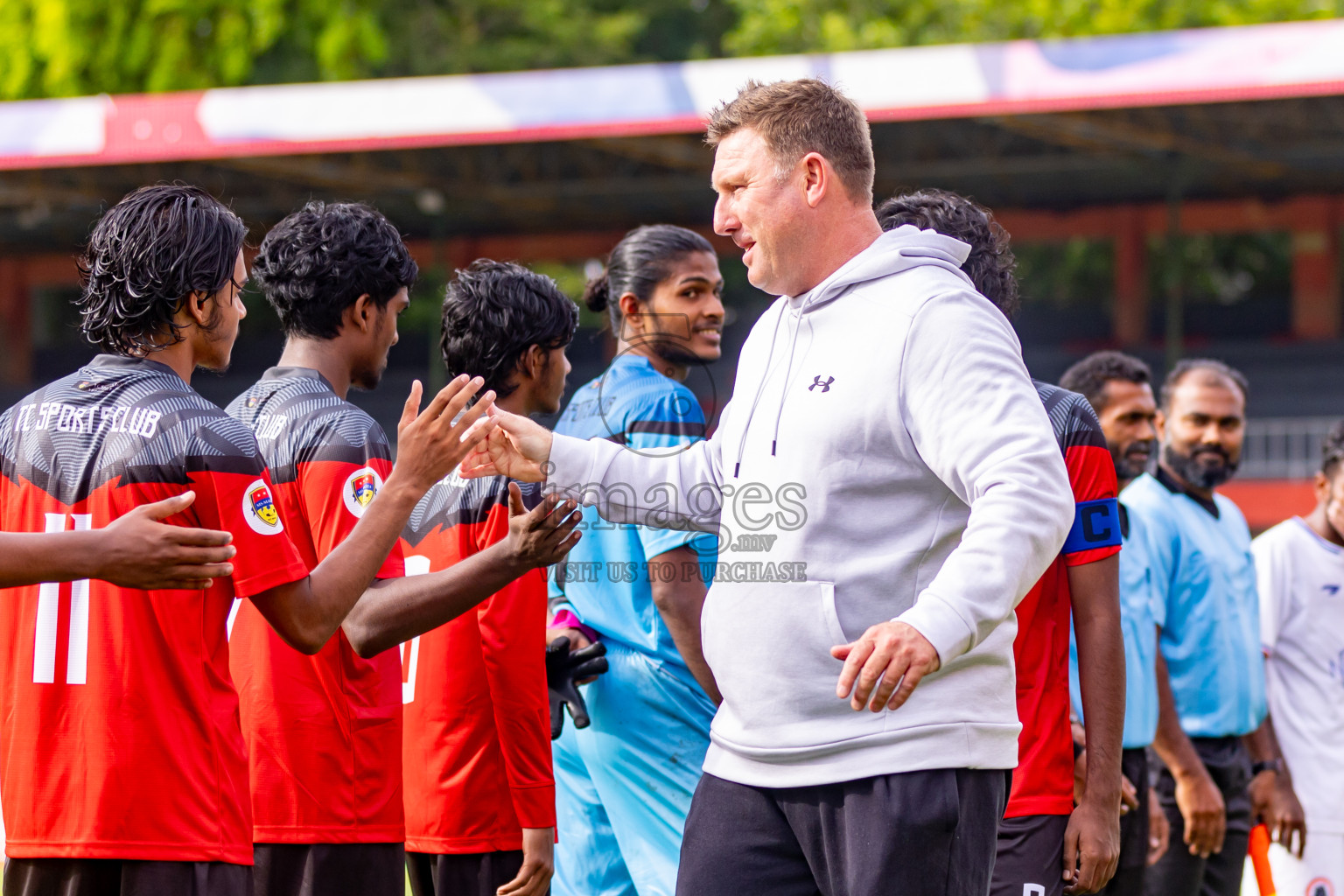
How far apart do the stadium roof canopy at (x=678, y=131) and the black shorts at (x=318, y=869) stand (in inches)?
369

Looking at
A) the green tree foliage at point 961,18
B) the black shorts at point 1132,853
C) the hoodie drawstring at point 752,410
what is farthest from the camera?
the green tree foliage at point 961,18

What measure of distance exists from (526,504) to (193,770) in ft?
3.68

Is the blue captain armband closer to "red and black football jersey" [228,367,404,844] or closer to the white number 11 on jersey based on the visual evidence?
"red and black football jersey" [228,367,404,844]

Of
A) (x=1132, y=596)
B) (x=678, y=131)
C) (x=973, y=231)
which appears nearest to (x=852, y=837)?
(x=973, y=231)

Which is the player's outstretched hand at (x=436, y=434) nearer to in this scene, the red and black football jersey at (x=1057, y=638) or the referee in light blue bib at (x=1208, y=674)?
the red and black football jersey at (x=1057, y=638)

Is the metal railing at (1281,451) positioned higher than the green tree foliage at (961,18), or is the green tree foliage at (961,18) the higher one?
the green tree foliage at (961,18)

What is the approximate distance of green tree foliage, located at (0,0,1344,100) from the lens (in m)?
19.3

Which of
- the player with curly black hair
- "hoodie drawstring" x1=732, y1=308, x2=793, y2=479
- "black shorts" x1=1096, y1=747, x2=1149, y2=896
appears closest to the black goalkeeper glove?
"hoodie drawstring" x1=732, y1=308, x2=793, y2=479

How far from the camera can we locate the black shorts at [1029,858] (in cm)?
314

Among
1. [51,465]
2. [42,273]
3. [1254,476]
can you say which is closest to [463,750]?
[51,465]

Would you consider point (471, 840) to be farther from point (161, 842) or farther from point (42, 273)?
point (42, 273)

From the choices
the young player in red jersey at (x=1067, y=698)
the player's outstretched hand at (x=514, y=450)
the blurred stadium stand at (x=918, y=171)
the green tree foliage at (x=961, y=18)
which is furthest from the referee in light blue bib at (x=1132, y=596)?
the green tree foliage at (x=961, y=18)

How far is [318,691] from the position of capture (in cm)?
308

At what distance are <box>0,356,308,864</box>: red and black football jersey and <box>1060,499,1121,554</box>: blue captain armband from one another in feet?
6.05
